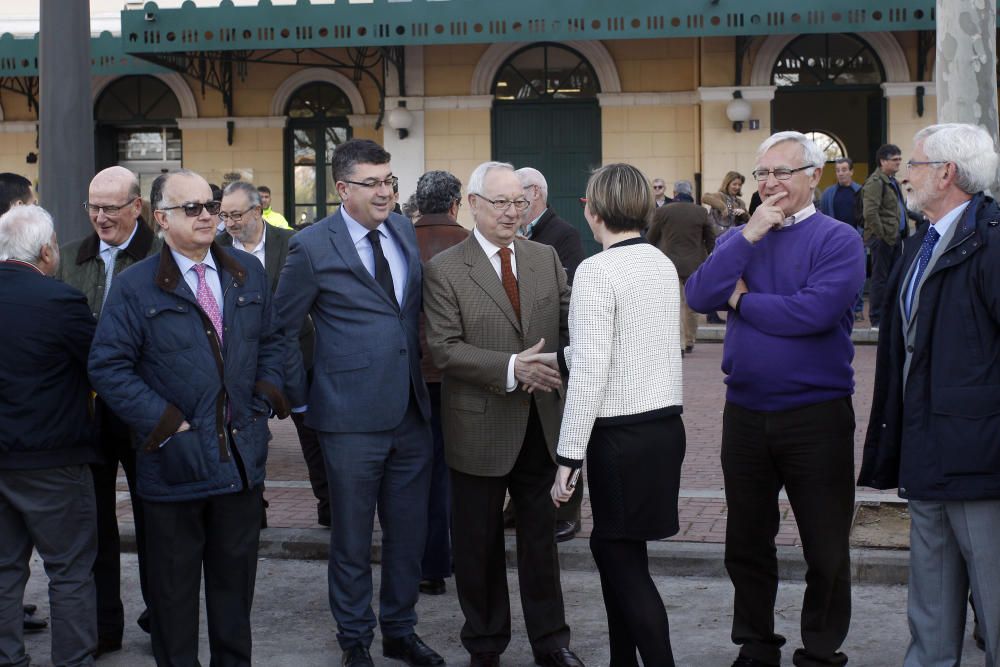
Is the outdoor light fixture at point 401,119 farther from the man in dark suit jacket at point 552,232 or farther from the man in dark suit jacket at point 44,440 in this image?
the man in dark suit jacket at point 44,440

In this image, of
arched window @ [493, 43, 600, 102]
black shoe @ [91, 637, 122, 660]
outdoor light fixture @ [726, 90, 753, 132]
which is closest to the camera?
black shoe @ [91, 637, 122, 660]

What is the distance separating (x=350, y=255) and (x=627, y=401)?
4.27ft

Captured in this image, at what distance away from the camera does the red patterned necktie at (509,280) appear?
5.12m

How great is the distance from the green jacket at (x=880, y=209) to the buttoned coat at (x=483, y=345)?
9.94 metres

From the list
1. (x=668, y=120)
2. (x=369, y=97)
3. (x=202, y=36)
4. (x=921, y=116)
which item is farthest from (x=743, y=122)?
(x=202, y=36)

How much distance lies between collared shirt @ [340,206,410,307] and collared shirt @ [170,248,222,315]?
2.18 ft

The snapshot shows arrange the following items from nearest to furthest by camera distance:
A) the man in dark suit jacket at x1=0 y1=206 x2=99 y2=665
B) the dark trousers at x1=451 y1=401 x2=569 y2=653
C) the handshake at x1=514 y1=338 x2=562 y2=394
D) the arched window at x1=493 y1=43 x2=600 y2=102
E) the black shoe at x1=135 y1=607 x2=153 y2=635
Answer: the man in dark suit jacket at x1=0 y1=206 x2=99 y2=665 < the handshake at x1=514 y1=338 x2=562 y2=394 < the dark trousers at x1=451 y1=401 x2=569 y2=653 < the black shoe at x1=135 y1=607 x2=153 y2=635 < the arched window at x1=493 y1=43 x2=600 y2=102

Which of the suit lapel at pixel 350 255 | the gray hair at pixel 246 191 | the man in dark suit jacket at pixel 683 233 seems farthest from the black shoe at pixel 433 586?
the man in dark suit jacket at pixel 683 233

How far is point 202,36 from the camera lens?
1770cm

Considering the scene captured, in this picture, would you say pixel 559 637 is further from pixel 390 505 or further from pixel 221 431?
pixel 221 431

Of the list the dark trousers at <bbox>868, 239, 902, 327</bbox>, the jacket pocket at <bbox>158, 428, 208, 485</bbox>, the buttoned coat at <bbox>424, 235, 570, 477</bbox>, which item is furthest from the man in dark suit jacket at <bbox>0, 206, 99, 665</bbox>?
the dark trousers at <bbox>868, 239, 902, 327</bbox>

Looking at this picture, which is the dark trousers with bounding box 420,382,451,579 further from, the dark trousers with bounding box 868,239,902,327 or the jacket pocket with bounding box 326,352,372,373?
the dark trousers with bounding box 868,239,902,327

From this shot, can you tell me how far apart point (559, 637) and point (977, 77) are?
352 cm

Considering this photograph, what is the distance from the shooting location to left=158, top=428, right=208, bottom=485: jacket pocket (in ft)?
14.6
